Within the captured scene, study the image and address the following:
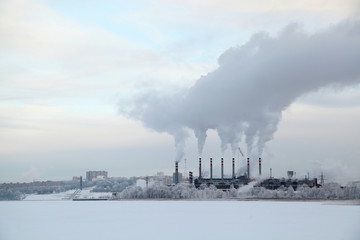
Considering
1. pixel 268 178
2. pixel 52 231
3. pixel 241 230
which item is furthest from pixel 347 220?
pixel 268 178

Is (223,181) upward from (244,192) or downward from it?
upward

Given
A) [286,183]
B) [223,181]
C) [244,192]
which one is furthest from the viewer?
[223,181]

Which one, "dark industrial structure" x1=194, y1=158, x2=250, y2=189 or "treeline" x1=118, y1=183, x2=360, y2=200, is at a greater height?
"dark industrial structure" x1=194, y1=158, x2=250, y2=189

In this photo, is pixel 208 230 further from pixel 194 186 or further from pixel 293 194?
pixel 194 186

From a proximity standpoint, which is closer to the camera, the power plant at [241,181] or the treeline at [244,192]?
the treeline at [244,192]

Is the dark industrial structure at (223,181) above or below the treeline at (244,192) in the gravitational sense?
above

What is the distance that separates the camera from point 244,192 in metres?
147

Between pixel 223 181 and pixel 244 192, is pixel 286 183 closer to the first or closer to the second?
pixel 244 192

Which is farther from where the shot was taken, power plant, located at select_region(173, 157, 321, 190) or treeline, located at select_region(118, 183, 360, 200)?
power plant, located at select_region(173, 157, 321, 190)

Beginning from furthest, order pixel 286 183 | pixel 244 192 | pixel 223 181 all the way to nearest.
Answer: pixel 223 181, pixel 286 183, pixel 244 192

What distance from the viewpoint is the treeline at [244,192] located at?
139 meters

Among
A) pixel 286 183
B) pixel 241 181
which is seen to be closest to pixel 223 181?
pixel 241 181

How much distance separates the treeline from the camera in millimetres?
138750

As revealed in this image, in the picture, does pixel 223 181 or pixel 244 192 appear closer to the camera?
pixel 244 192
